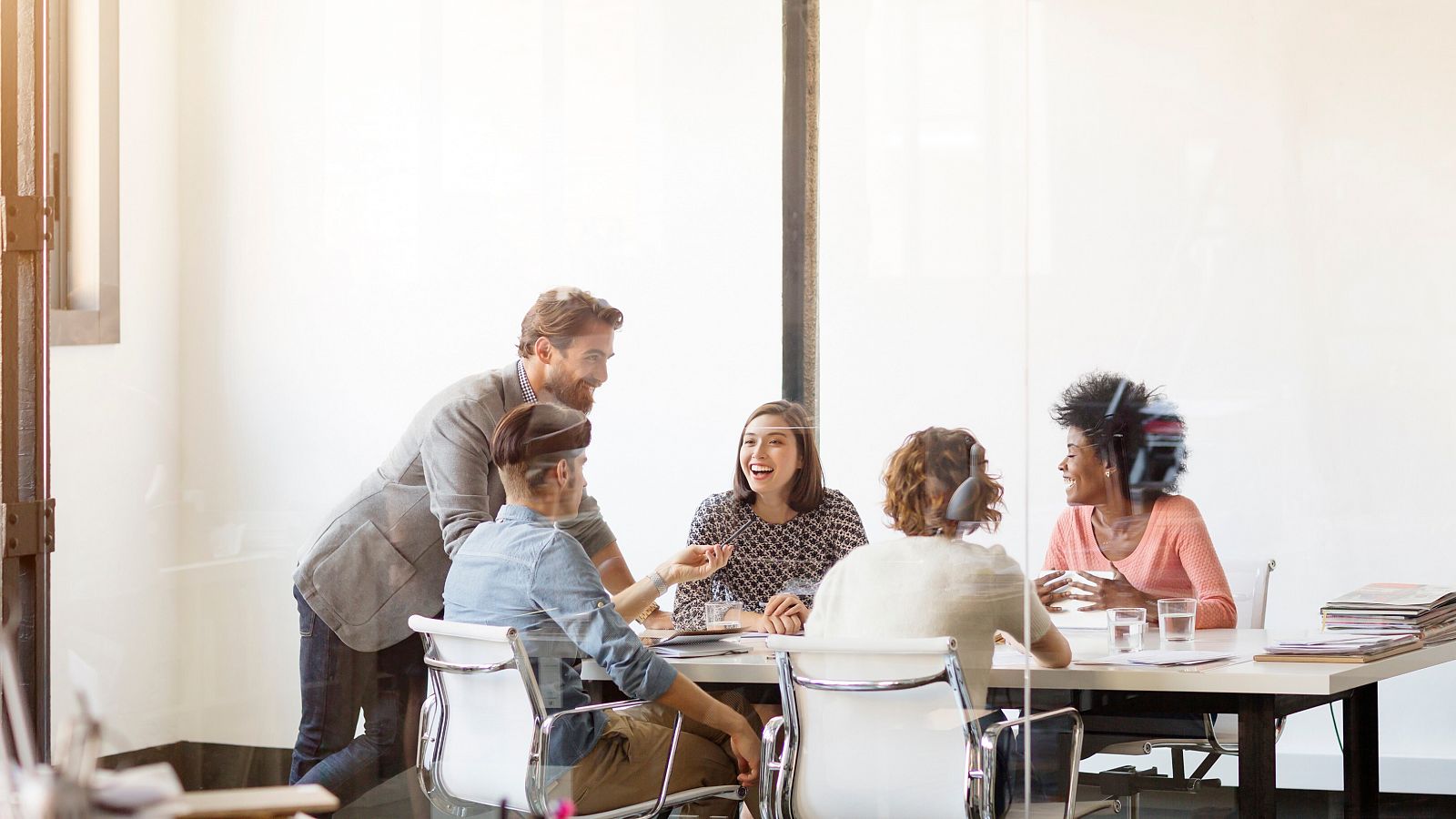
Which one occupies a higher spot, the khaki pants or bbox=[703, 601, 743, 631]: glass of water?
bbox=[703, 601, 743, 631]: glass of water

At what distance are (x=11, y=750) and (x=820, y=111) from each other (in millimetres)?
2378

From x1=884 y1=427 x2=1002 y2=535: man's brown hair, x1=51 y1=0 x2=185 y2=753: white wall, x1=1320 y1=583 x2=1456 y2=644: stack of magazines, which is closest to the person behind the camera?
x1=1320 y1=583 x2=1456 y2=644: stack of magazines

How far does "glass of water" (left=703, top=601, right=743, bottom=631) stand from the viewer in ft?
9.78

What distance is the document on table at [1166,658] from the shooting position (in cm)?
274

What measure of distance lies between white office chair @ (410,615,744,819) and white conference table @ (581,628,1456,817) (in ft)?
2.31

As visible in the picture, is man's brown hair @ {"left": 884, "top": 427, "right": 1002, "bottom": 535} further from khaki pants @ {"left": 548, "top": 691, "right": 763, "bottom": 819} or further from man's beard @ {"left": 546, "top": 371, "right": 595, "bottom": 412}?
man's beard @ {"left": 546, "top": 371, "right": 595, "bottom": 412}

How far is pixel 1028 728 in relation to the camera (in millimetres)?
2859


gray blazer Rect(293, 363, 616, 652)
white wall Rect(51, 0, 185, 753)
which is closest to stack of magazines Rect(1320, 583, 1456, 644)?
gray blazer Rect(293, 363, 616, 652)

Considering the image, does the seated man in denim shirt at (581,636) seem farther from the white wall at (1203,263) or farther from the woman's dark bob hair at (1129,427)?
the woman's dark bob hair at (1129,427)

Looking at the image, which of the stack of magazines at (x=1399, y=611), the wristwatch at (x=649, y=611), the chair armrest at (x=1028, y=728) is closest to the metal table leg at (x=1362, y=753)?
the stack of magazines at (x=1399, y=611)

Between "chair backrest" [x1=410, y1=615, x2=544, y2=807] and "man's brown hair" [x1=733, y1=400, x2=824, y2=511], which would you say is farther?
"chair backrest" [x1=410, y1=615, x2=544, y2=807]

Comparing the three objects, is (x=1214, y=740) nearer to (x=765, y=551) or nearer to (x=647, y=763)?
(x=765, y=551)

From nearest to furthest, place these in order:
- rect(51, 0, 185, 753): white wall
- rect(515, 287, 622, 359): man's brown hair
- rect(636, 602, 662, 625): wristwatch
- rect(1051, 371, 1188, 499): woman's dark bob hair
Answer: rect(1051, 371, 1188, 499): woman's dark bob hair → rect(636, 602, 662, 625): wristwatch → rect(515, 287, 622, 359): man's brown hair → rect(51, 0, 185, 753): white wall

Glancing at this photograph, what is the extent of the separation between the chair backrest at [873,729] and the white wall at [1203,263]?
332mm
